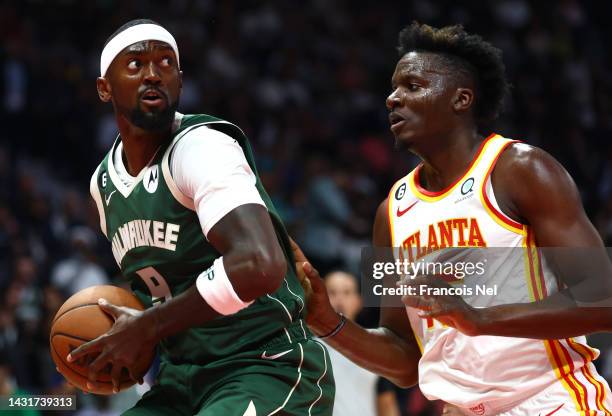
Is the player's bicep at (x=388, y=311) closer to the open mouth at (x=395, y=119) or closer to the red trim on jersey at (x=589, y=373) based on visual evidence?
the open mouth at (x=395, y=119)

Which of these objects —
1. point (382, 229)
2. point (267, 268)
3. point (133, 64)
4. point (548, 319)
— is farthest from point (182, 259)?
point (548, 319)


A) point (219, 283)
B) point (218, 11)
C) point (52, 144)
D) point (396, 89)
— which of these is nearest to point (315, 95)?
point (218, 11)

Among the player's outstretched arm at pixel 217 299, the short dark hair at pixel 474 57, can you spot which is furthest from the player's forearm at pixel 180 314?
the short dark hair at pixel 474 57

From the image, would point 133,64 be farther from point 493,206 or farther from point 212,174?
point 493,206

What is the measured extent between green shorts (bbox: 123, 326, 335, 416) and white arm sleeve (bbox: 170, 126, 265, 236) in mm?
558

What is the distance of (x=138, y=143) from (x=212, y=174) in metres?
0.59

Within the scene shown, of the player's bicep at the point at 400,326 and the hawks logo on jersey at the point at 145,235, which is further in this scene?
the player's bicep at the point at 400,326

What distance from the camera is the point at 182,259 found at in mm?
3682

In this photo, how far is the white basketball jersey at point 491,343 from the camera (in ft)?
12.1

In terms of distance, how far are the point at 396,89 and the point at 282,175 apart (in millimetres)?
7445

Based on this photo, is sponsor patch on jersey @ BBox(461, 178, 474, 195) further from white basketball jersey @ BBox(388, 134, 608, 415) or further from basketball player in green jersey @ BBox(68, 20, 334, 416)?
basketball player in green jersey @ BBox(68, 20, 334, 416)

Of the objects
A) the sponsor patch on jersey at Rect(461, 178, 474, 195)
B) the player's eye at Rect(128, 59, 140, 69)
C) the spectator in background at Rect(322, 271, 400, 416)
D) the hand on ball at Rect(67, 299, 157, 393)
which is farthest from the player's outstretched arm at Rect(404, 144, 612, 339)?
the spectator in background at Rect(322, 271, 400, 416)

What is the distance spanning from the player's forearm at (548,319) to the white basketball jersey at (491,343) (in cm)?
17

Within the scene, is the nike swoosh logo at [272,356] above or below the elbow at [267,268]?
below
